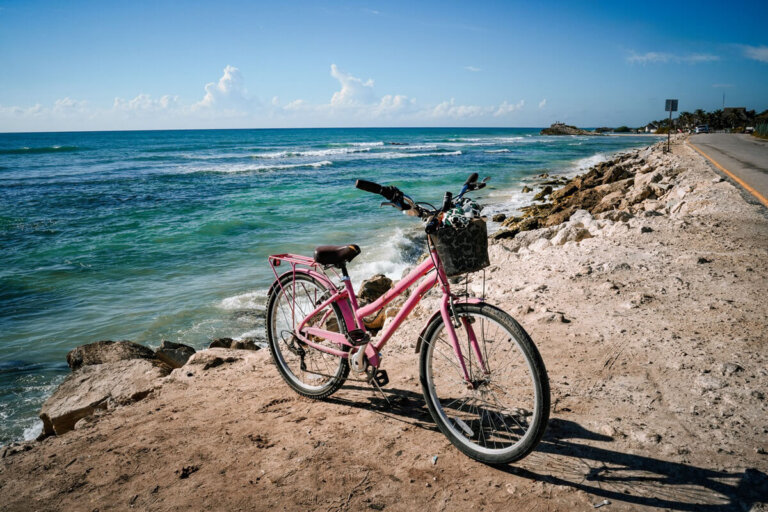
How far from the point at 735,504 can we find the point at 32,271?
13511mm

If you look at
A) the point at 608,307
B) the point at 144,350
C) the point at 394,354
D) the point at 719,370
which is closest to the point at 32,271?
the point at 144,350

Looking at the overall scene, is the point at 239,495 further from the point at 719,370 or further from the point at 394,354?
the point at 719,370

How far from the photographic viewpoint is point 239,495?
2.58 m

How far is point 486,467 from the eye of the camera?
8.77ft

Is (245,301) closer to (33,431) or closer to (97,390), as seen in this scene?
(97,390)

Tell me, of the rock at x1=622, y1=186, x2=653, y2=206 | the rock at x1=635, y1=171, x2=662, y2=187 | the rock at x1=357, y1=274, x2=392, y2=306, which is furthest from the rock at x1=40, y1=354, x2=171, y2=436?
the rock at x1=635, y1=171, x2=662, y2=187

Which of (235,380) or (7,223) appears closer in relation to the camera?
(235,380)

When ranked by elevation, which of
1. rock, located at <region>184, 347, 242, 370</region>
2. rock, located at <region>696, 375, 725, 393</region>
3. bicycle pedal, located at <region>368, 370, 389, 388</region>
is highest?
bicycle pedal, located at <region>368, 370, 389, 388</region>

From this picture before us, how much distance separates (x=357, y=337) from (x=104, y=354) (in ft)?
14.0

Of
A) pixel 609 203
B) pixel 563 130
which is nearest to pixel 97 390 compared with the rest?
pixel 609 203

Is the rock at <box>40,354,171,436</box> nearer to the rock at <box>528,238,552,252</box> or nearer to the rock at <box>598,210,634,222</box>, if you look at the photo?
the rock at <box>528,238,552,252</box>

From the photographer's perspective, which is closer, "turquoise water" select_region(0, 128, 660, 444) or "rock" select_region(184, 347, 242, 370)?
"rock" select_region(184, 347, 242, 370)

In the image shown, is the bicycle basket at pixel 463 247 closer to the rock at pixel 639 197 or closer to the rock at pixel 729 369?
the rock at pixel 729 369

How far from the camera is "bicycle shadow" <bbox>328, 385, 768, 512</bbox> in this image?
7.53 ft
